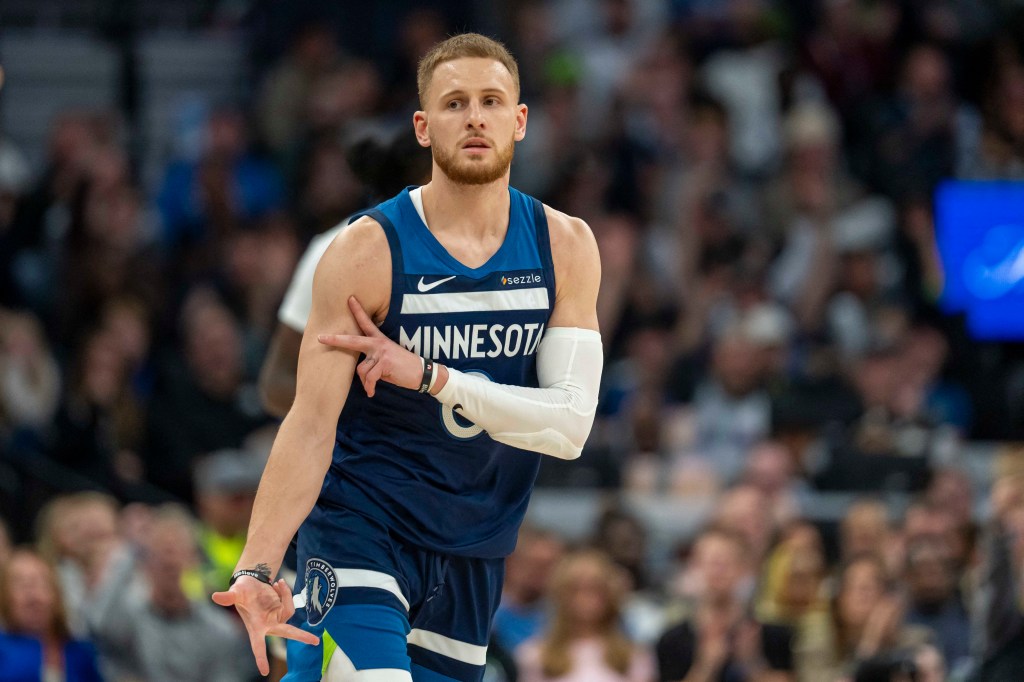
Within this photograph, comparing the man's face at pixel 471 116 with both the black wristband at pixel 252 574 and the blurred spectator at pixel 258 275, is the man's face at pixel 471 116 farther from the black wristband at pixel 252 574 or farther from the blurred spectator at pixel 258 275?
the blurred spectator at pixel 258 275

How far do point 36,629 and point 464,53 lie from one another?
4.97 metres

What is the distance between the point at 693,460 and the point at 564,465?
811 millimetres

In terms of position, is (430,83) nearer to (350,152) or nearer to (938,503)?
(350,152)

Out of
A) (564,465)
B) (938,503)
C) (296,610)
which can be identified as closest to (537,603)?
(564,465)

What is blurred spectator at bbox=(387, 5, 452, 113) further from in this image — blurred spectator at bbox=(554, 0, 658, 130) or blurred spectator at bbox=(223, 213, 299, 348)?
blurred spectator at bbox=(223, 213, 299, 348)

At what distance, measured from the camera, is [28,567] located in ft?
27.5

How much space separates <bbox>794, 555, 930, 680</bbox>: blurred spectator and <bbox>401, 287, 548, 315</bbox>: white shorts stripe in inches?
162

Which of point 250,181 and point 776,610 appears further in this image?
point 250,181

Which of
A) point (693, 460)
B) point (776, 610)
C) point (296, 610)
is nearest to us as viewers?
point (296, 610)

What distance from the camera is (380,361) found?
4438 mm

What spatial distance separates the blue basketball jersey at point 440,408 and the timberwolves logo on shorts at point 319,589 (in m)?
0.19

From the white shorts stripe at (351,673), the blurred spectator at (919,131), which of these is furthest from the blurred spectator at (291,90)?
the white shorts stripe at (351,673)

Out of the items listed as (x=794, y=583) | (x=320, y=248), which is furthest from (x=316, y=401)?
(x=794, y=583)

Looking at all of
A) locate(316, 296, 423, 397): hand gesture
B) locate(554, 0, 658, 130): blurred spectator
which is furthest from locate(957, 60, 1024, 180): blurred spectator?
locate(316, 296, 423, 397): hand gesture
